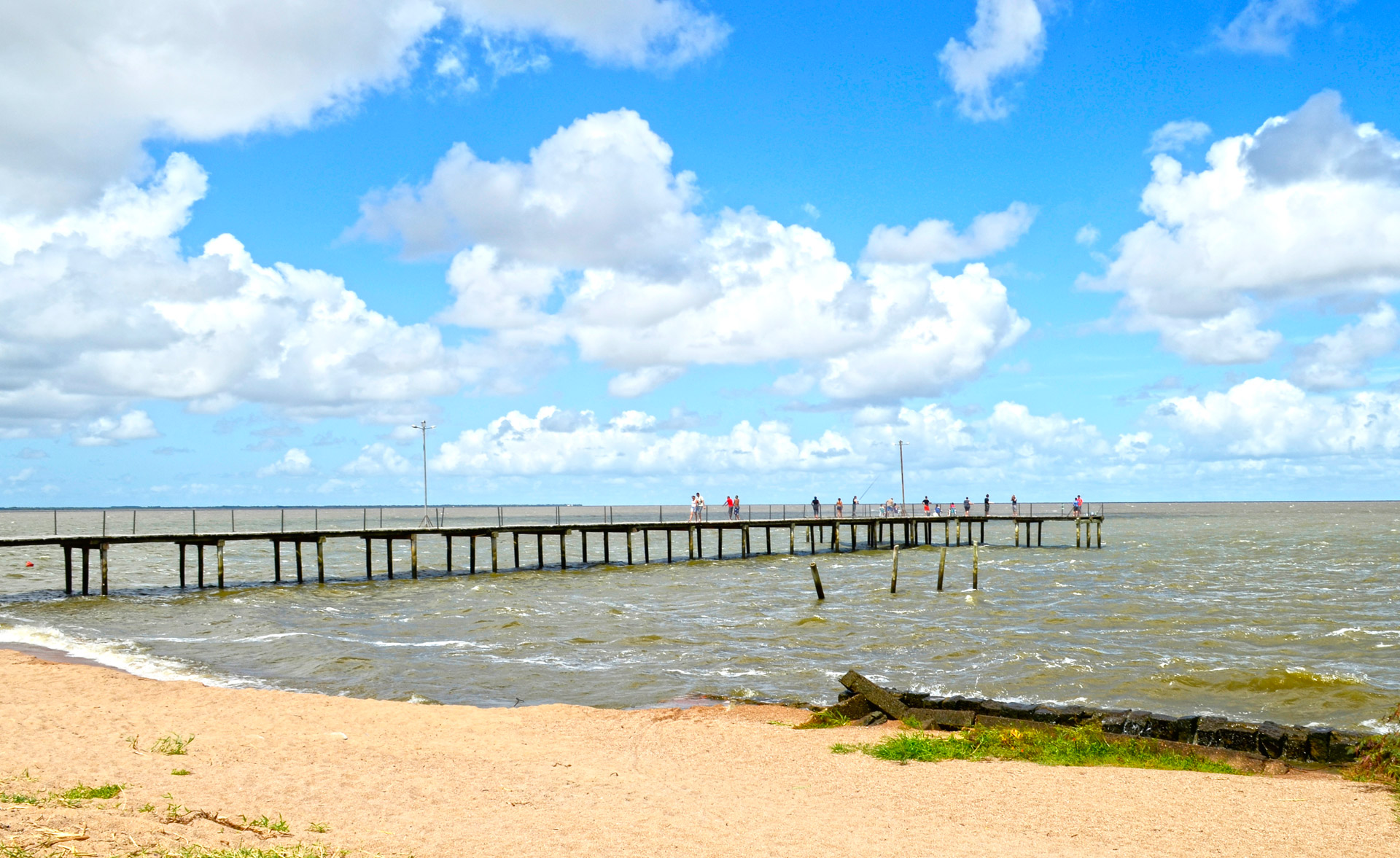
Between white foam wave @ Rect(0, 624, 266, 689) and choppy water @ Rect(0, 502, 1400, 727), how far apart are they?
0.13 m

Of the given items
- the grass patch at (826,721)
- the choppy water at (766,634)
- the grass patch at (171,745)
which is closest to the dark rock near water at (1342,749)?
the choppy water at (766,634)

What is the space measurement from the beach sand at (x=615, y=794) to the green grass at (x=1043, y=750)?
336 millimetres

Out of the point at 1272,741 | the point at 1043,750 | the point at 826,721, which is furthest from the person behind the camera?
the point at 826,721

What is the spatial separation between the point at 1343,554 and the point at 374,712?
223 feet

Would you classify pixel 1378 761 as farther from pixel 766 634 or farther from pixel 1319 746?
pixel 766 634

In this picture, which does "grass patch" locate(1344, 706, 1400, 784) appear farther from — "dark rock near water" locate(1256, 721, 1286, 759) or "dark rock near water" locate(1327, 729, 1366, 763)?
"dark rock near water" locate(1256, 721, 1286, 759)

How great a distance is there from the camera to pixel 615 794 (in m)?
11.4

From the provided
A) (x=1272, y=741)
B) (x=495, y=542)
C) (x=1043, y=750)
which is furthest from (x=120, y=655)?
(x=495, y=542)

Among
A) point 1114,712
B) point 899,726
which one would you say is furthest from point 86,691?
point 1114,712

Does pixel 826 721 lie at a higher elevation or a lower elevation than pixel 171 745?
lower

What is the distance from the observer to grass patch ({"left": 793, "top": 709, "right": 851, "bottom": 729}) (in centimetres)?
1591

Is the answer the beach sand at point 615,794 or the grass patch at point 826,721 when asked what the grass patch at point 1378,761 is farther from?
the grass patch at point 826,721

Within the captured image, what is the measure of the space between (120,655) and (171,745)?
45.1 ft

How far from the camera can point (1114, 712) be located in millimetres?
14484
